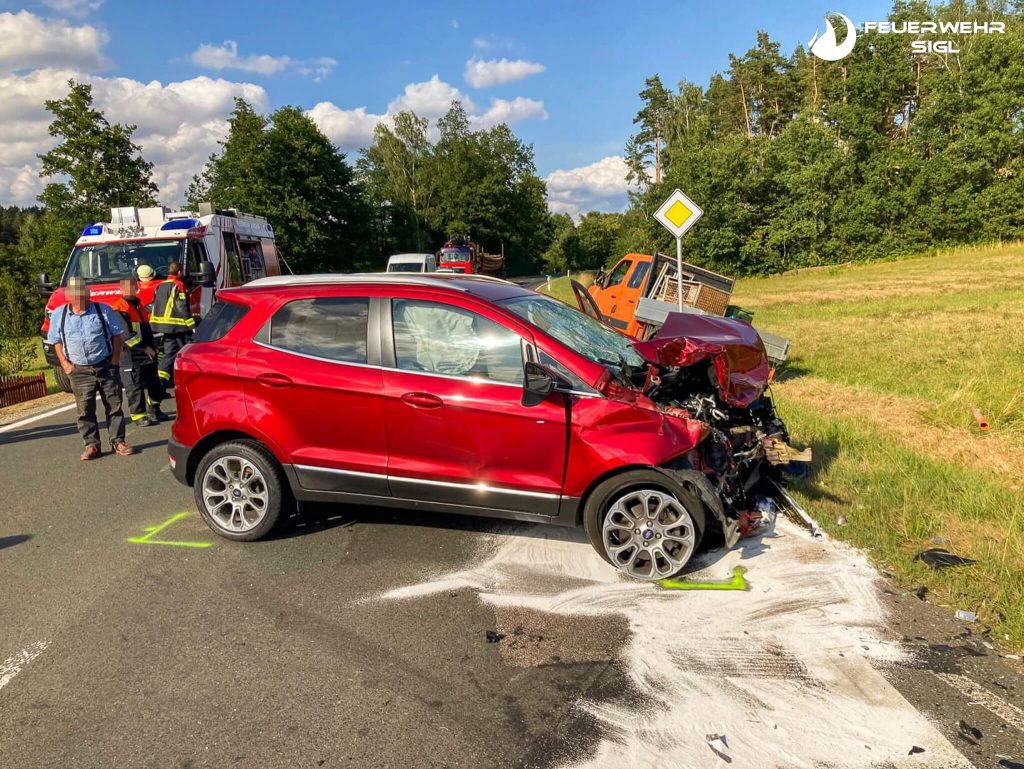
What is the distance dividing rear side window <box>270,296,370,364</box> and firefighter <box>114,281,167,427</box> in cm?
491

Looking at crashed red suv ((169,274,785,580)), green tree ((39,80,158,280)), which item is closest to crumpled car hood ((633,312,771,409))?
crashed red suv ((169,274,785,580))

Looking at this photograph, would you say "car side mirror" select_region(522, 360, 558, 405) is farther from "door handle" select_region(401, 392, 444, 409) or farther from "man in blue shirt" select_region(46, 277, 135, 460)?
"man in blue shirt" select_region(46, 277, 135, 460)

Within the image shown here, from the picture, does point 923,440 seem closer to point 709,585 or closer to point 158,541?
point 709,585

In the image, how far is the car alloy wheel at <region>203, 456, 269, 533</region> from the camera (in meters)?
4.66

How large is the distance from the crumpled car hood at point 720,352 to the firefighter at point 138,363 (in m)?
6.68

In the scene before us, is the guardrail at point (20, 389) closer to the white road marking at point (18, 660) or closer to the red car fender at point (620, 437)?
the white road marking at point (18, 660)

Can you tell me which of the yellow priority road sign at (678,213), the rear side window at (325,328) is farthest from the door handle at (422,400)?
the yellow priority road sign at (678,213)

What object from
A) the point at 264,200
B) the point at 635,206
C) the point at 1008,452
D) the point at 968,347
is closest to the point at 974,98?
the point at 635,206

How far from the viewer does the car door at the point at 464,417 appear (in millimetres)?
4059

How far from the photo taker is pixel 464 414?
4125 mm

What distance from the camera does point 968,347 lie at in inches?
447

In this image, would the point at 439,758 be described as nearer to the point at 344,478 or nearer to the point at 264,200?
the point at 344,478

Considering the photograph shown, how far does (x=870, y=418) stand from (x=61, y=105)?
32.0 meters

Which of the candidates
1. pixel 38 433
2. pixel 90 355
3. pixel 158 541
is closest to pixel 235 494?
pixel 158 541
